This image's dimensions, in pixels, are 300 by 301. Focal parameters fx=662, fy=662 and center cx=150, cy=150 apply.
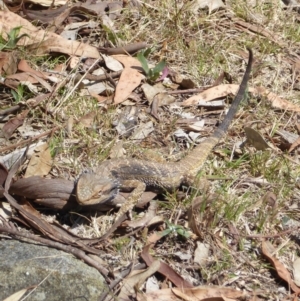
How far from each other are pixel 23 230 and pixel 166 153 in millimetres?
1395

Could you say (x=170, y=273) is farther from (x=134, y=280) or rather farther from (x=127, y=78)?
(x=127, y=78)

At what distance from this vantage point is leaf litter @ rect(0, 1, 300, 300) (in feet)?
14.0

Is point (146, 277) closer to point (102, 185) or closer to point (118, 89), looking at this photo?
point (102, 185)

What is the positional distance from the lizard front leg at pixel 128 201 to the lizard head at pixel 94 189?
0.13 m

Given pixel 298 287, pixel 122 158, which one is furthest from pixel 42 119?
pixel 298 287

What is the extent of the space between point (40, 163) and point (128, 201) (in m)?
0.69

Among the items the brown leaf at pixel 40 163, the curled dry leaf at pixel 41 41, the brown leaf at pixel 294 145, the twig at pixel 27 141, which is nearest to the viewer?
the brown leaf at pixel 40 163

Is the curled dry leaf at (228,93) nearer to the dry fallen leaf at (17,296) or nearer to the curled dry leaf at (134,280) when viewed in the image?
the curled dry leaf at (134,280)

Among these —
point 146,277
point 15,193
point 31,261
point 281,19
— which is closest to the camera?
point 31,261

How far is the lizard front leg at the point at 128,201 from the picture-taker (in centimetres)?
431

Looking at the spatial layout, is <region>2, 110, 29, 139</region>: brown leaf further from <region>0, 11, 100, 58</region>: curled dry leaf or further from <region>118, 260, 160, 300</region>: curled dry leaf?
<region>118, 260, 160, 300</region>: curled dry leaf

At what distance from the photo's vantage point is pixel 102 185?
14.8 ft

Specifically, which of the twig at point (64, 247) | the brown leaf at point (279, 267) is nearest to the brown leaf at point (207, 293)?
the brown leaf at point (279, 267)

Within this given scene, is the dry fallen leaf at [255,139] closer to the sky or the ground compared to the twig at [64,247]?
closer to the sky
